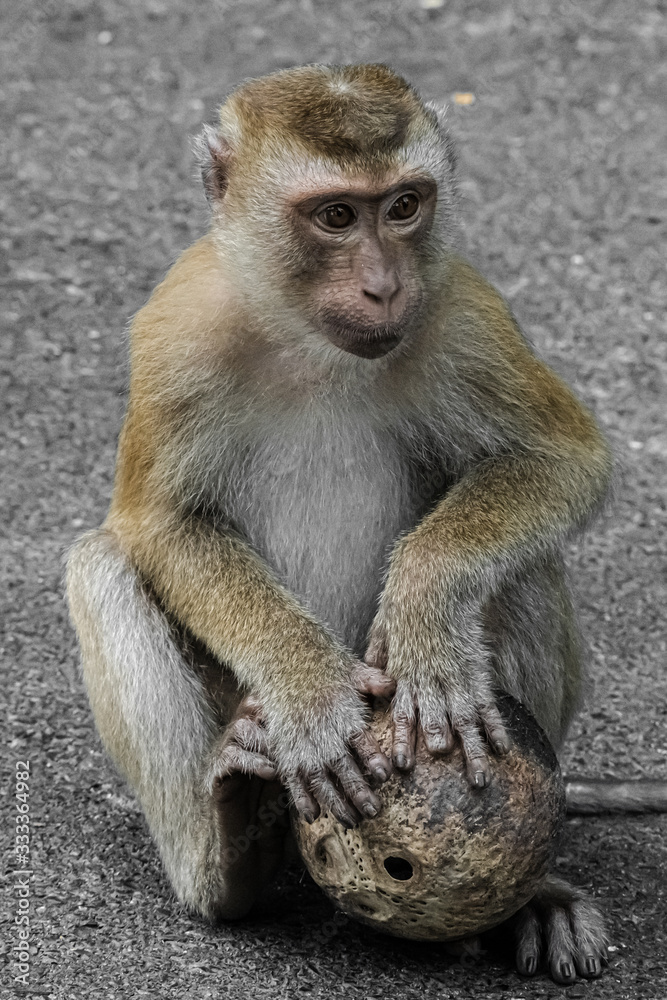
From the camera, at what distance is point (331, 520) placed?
19.7 feet

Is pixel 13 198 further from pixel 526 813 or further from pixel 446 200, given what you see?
pixel 526 813

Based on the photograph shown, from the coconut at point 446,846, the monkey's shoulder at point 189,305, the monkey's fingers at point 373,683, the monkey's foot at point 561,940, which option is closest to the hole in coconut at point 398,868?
the coconut at point 446,846

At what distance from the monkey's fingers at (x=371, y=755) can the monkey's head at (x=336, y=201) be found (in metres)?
1.37

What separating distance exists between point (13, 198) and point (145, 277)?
169cm

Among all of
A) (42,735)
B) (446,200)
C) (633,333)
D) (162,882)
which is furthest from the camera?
(633,333)

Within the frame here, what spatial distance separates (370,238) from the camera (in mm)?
5191

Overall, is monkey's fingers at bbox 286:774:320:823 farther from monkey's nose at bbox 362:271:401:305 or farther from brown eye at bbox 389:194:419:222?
brown eye at bbox 389:194:419:222

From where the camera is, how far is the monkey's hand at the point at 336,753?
17.0ft

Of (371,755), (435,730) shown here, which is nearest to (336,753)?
(371,755)

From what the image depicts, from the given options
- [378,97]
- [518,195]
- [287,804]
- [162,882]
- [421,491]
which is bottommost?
[162,882]

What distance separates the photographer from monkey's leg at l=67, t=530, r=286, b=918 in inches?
229

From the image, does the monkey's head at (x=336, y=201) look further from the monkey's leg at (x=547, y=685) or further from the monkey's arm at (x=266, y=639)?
the monkey's leg at (x=547, y=685)

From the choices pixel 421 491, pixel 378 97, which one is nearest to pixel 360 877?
pixel 421 491

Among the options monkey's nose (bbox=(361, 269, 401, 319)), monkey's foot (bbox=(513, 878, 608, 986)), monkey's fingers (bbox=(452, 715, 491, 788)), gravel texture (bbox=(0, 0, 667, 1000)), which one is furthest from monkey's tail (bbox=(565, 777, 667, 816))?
monkey's nose (bbox=(361, 269, 401, 319))
